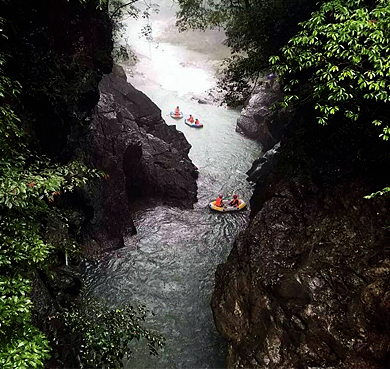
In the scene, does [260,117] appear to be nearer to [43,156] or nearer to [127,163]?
[127,163]

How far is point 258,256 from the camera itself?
1019 centimetres

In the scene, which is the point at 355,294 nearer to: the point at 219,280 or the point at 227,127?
the point at 219,280

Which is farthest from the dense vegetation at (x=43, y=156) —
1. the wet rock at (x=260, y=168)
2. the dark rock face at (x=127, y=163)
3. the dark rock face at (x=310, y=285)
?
the wet rock at (x=260, y=168)

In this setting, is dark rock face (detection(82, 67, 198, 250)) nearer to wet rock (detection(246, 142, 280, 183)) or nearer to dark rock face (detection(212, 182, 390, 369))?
wet rock (detection(246, 142, 280, 183))

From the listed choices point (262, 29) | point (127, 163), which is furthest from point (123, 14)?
point (262, 29)

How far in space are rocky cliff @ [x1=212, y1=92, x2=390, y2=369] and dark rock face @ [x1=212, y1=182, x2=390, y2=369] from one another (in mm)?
25

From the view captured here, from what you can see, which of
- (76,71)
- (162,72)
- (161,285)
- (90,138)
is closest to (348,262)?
(161,285)

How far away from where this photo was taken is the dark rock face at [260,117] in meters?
29.0

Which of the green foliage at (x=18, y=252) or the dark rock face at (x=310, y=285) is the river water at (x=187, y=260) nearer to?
the dark rock face at (x=310, y=285)

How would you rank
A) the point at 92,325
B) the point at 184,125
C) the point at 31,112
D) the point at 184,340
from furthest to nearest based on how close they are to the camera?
the point at 184,125, the point at 184,340, the point at 31,112, the point at 92,325

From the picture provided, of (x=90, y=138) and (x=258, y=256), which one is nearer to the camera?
(x=258, y=256)

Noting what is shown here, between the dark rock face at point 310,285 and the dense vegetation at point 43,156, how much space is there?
313 cm

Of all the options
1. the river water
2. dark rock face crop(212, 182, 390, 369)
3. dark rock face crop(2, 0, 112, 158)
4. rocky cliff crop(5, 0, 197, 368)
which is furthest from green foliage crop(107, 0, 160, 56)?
dark rock face crop(212, 182, 390, 369)

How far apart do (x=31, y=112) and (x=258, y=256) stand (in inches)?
349
